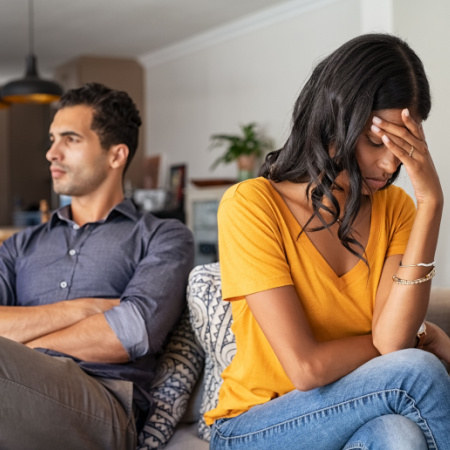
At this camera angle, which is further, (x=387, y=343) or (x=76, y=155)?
(x=76, y=155)

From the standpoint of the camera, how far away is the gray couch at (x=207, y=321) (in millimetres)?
1698

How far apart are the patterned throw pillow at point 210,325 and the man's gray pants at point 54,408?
21cm

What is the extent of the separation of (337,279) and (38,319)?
784 millimetres

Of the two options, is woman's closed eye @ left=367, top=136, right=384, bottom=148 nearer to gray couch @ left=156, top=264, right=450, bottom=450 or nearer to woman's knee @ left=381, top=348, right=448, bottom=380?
woman's knee @ left=381, top=348, right=448, bottom=380

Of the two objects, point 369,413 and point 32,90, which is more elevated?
point 32,90

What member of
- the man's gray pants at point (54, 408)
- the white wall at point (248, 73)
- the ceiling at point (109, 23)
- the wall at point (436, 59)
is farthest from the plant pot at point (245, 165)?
the man's gray pants at point (54, 408)

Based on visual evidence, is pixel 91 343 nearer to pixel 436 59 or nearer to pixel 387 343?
pixel 387 343

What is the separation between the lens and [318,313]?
1399mm

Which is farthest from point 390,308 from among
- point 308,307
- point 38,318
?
point 38,318

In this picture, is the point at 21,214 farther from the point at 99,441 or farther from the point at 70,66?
the point at 99,441

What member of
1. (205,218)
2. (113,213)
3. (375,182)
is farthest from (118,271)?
(205,218)

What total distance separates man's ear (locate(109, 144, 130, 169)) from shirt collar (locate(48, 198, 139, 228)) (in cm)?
13

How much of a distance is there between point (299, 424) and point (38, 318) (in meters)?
0.76

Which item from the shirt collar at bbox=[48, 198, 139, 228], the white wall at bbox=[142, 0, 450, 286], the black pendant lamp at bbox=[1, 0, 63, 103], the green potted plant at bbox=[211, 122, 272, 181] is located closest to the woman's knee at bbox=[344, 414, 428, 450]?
the shirt collar at bbox=[48, 198, 139, 228]
